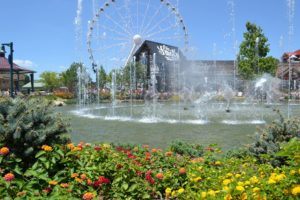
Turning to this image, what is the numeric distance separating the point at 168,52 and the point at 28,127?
212 feet

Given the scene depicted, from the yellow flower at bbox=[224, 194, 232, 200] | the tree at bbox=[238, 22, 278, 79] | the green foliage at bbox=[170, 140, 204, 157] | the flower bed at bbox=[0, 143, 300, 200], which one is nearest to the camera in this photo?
the yellow flower at bbox=[224, 194, 232, 200]

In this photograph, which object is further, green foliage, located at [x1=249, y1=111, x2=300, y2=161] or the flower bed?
green foliage, located at [x1=249, y1=111, x2=300, y2=161]

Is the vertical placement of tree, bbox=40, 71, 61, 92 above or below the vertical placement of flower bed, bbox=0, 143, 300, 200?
above

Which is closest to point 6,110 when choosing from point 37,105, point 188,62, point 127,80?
point 37,105

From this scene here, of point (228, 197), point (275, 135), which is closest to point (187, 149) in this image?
point (275, 135)

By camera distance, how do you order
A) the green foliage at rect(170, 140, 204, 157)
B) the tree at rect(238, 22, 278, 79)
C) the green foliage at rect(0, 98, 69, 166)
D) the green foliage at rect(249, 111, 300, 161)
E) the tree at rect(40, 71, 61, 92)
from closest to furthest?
the green foliage at rect(0, 98, 69, 166), the green foliage at rect(249, 111, 300, 161), the green foliage at rect(170, 140, 204, 157), the tree at rect(238, 22, 278, 79), the tree at rect(40, 71, 61, 92)

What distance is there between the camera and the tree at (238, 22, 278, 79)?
135 feet

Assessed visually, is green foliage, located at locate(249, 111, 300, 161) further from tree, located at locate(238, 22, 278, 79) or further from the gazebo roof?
tree, located at locate(238, 22, 278, 79)

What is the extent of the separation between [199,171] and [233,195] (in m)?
1.43

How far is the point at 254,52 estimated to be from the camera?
4162 cm

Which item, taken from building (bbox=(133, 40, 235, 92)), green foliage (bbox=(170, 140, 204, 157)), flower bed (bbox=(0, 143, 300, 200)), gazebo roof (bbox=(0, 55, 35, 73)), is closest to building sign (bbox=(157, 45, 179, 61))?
building (bbox=(133, 40, 235, 92))

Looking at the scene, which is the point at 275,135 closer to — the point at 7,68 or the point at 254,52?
the point at 7,68

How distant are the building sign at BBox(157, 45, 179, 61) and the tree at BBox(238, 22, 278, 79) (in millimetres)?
25292

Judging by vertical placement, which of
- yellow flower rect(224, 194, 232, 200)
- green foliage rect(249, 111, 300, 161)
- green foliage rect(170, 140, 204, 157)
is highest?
green foliage rect(249, 111, 300, 161)
